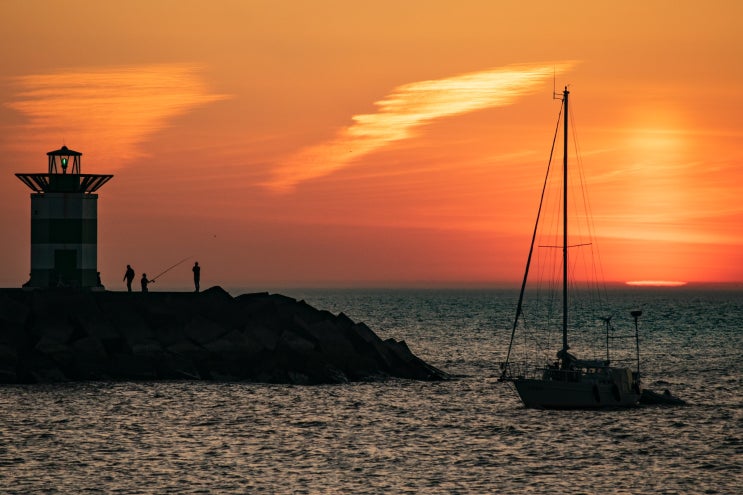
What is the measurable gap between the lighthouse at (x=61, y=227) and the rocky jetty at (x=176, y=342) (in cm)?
221

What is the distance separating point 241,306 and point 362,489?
25874 mm

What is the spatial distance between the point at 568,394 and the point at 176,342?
17459 mm

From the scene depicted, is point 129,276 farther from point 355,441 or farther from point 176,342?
point 355,441

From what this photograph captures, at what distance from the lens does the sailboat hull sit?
42.3 m

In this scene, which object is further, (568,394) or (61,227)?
(61,227)

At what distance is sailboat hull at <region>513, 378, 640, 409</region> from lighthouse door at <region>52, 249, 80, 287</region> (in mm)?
22148

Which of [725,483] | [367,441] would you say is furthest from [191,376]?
[725,483]

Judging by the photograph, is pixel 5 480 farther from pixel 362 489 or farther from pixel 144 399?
pixel 144 399

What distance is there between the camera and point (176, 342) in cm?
5016

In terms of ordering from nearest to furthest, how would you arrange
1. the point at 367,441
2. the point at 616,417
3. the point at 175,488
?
1. the point at 175,488
2. the point at 367,441
3. the point at 616,417

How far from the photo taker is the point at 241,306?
5366cm

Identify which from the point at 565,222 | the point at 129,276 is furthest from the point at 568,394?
the point at 129,276

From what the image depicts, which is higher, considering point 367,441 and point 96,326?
point 96,326

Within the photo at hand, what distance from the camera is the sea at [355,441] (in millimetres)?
29438
